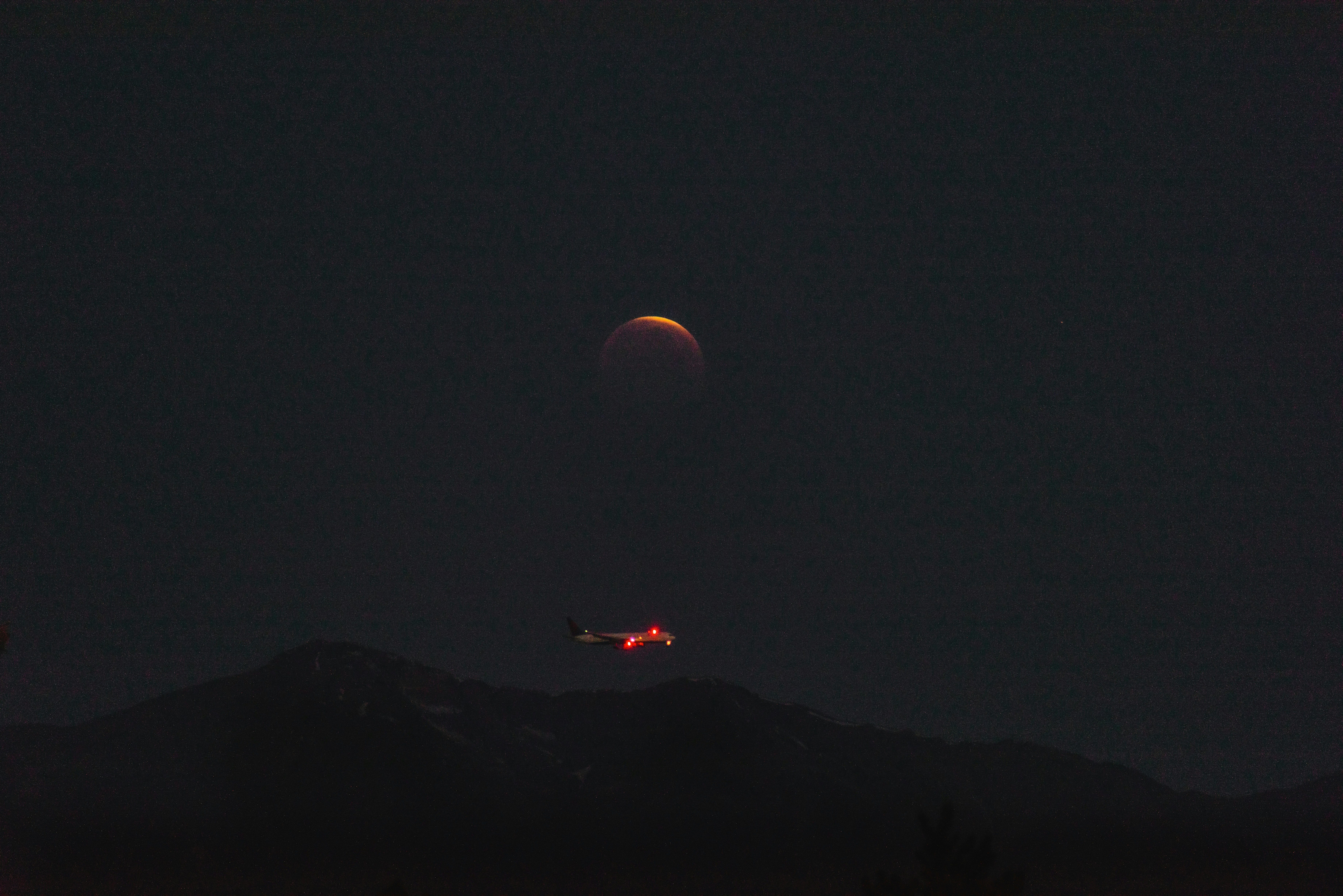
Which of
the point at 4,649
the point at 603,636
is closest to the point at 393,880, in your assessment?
the point at 4,649

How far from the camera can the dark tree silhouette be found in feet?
215

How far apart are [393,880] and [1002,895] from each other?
3297 centimetres

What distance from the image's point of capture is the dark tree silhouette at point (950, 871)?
65438mm

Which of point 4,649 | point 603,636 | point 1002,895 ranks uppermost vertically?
point 603,636

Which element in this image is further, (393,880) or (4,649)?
(4,649)

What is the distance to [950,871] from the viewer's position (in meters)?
66.3

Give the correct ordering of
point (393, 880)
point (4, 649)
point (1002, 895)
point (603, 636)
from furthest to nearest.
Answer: point (603, 636) → point (4, 649) → point (393, 880) → point (1002, 895)

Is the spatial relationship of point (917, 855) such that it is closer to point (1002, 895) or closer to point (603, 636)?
point (1002, 895)

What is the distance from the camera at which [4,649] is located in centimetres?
8894

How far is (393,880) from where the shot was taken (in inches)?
3125

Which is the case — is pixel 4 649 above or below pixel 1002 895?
above

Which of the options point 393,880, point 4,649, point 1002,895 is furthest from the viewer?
point 4,649

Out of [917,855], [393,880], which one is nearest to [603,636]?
[393,880]

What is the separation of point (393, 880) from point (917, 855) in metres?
29.7
